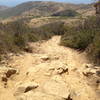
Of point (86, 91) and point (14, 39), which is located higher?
point (14, 39)

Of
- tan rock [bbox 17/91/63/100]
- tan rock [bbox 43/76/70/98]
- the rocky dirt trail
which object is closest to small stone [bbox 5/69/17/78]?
the rocky dirt trail

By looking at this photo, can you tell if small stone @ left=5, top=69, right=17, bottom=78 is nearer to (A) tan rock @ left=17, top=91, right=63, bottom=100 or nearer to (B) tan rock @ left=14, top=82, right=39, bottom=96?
(B) tan rock @ left=14, top=82, right=39, bottom=96

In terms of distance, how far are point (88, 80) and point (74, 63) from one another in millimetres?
2169

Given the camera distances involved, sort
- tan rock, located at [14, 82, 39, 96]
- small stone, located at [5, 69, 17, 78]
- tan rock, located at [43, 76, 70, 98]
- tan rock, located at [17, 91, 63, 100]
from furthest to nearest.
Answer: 1. small stone, located at [5, 69, 17, 78]
2. tan rock, located at [14, 82, 39, 96]
3. tan rock, located at [43, 76, 70, 98]
4. tan rock, located at [17, 91, 63, 100]

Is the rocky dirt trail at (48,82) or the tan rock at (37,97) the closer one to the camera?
the tan rock at (37,97)

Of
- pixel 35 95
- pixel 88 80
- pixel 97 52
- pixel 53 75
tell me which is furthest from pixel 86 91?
pixel 97 52

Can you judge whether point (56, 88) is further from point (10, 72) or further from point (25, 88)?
point (10, 72)

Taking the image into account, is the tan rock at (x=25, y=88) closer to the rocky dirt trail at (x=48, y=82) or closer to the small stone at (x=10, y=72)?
the rocky dirt trail at (x=48, y=82)

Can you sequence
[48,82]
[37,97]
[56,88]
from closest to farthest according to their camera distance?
[37,97]
[56,88]
[48,82]

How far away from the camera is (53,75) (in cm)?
693

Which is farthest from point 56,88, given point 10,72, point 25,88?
point 10,72

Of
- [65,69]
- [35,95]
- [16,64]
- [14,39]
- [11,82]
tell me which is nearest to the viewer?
[35,95]

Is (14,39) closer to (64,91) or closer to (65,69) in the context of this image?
(65,69)

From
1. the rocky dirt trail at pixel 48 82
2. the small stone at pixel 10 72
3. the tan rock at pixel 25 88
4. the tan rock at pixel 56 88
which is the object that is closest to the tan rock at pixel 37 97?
the rocky dirt trail at pixel 48 82
